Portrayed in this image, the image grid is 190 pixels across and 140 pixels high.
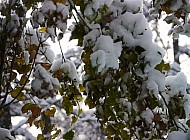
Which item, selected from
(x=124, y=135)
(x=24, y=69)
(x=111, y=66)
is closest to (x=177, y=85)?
(x=124, y=135)

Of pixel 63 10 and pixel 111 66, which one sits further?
pixel 63 10

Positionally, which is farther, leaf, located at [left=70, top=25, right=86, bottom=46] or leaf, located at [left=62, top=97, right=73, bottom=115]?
leaf, located at [left=62, top=97, right=73, bottom=115]

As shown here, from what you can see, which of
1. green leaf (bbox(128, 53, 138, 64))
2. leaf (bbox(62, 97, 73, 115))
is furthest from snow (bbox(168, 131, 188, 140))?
leaf (bbox(62, 97, 73, 115))

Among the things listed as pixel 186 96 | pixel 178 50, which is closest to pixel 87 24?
pixel 186 96

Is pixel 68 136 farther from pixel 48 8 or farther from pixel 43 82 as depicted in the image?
pixel 48 8

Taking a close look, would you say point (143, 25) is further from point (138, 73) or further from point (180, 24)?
point (180, 24)

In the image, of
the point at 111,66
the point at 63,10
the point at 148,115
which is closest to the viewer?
the point at 111,66

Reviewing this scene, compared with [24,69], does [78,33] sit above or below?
above

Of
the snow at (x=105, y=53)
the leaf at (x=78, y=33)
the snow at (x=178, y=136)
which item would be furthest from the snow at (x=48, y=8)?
the snow at (x=178, y=136)

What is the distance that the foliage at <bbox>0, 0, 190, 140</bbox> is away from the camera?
1207 mm

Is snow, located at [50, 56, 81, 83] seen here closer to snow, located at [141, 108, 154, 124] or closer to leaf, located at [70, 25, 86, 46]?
leaf, located at [70, 25, 86, 46]

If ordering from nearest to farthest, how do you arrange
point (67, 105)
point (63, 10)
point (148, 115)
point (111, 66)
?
point (111, 66) < point (63, 10) < point (148, 115) < point (67, 105)

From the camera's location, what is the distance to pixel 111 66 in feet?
3.77

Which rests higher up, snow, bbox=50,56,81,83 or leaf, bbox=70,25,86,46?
leaf, bbox=70,25,86,46
